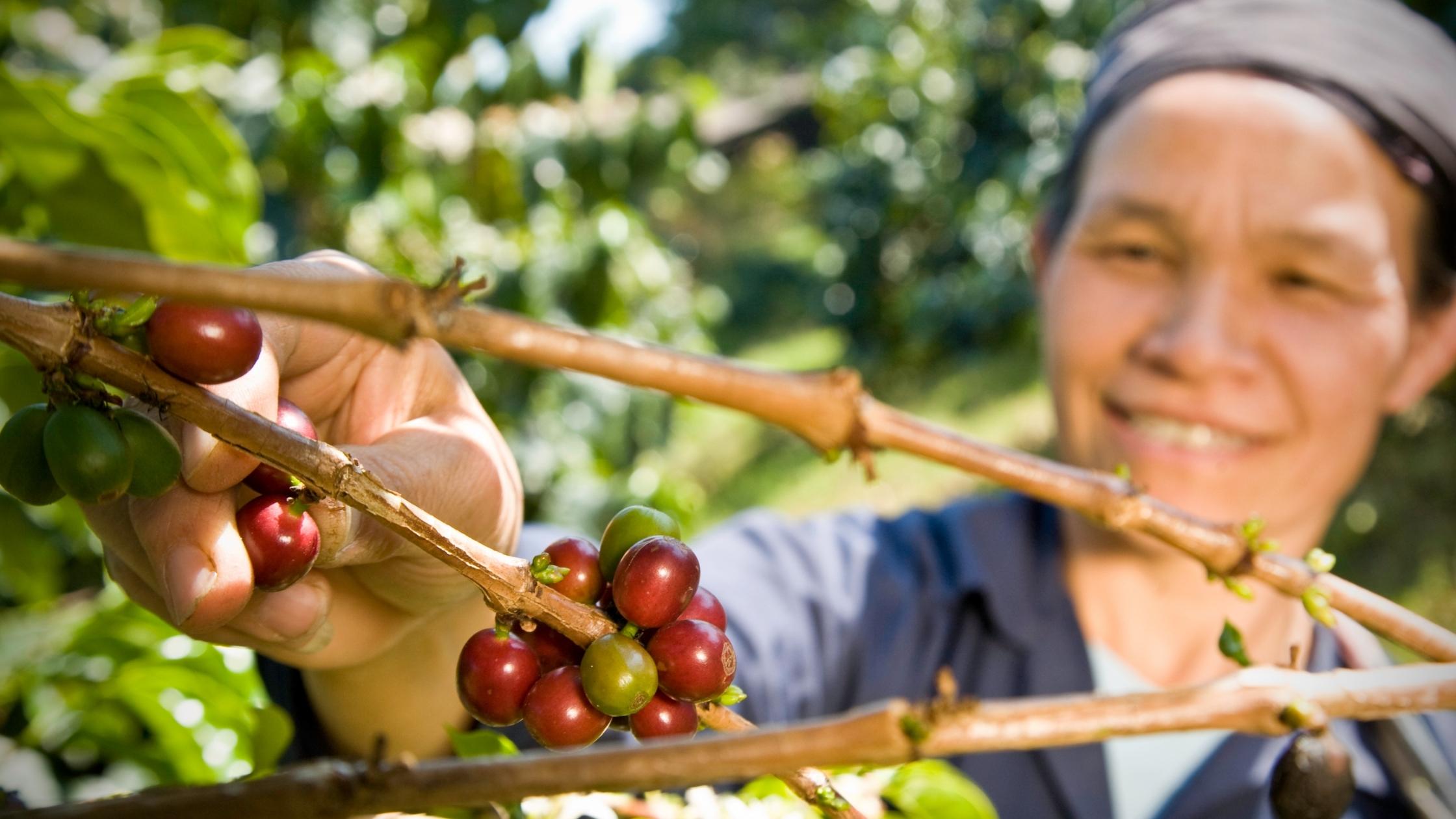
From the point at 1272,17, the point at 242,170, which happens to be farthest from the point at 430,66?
the point at 1272,17

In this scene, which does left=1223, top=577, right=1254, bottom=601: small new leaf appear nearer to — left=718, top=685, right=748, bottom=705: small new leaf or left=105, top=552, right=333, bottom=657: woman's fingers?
left=718, top=685, right=748, bottom=705: small new leaf

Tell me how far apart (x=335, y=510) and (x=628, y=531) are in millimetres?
147

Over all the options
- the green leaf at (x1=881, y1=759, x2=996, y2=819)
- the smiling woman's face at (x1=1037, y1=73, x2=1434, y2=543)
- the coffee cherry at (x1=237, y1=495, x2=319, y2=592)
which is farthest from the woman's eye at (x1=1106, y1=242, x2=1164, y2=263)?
the coffee cherry at (x1=237, y1=495, x2=319, y2=592)

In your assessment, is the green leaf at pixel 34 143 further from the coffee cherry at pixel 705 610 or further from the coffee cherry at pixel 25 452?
the coffee cherry at pixel 705 610

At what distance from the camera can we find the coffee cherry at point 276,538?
513mm

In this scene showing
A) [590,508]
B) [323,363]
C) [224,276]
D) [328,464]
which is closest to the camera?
[224,276]

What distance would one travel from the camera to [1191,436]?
1.58 m

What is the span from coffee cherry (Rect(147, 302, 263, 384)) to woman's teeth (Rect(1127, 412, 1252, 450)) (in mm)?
1415

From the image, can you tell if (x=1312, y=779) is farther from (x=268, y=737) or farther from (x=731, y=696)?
(x=268, y=737)

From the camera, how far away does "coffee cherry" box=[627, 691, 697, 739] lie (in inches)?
19.7

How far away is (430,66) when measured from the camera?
8.81ft

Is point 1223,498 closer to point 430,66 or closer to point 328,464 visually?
point 328,464

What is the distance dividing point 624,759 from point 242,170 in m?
1.31

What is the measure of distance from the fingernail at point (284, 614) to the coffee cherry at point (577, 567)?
17 cm
